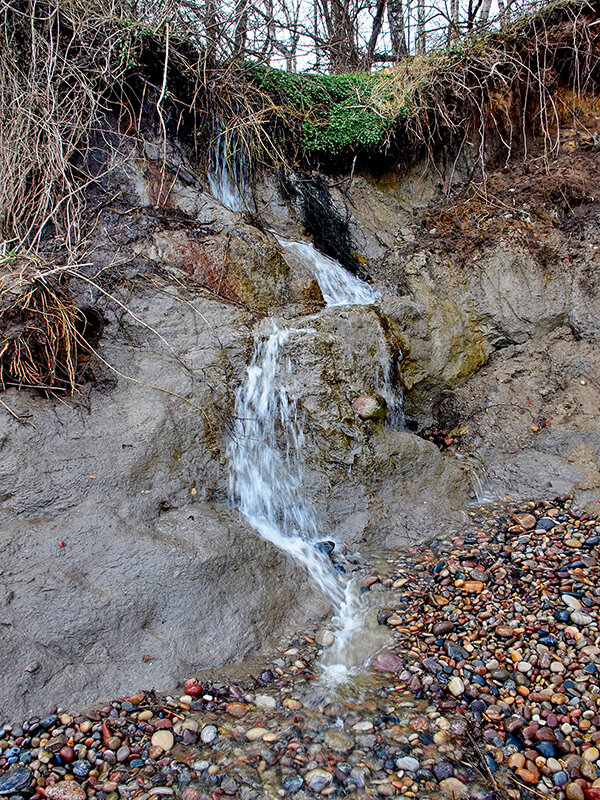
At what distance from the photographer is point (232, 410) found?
3.84m

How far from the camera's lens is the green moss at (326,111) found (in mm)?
5938

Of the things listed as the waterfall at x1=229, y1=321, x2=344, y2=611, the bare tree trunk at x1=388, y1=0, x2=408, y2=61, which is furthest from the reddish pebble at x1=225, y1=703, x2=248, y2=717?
the bare tree trunk at x1=388, y1=0, x2=408, y2=61

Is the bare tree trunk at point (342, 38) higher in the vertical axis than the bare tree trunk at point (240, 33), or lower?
higher

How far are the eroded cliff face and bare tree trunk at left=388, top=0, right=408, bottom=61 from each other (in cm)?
451

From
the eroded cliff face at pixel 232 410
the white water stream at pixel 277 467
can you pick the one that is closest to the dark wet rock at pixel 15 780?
the eroded cliff face at pixel 232 410

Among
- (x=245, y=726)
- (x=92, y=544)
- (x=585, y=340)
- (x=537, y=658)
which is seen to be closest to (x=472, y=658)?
(x=537, y=658)

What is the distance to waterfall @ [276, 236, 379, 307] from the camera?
5.20 m

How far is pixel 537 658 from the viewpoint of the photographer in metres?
2.44

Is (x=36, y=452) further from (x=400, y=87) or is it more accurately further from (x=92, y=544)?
(x=400, y=87)

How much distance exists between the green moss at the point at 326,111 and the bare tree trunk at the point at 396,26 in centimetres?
380

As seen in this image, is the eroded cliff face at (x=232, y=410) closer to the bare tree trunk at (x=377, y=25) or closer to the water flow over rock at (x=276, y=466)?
the water flow over rock at (x=276, y=466)

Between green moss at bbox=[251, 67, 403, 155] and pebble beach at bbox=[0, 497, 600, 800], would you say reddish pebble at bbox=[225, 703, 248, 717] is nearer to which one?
pebble beach at bbox=[0, 497, 600, 800]

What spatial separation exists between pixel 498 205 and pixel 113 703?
5973 mm

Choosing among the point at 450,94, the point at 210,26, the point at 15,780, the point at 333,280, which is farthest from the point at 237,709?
the point at 450,94
